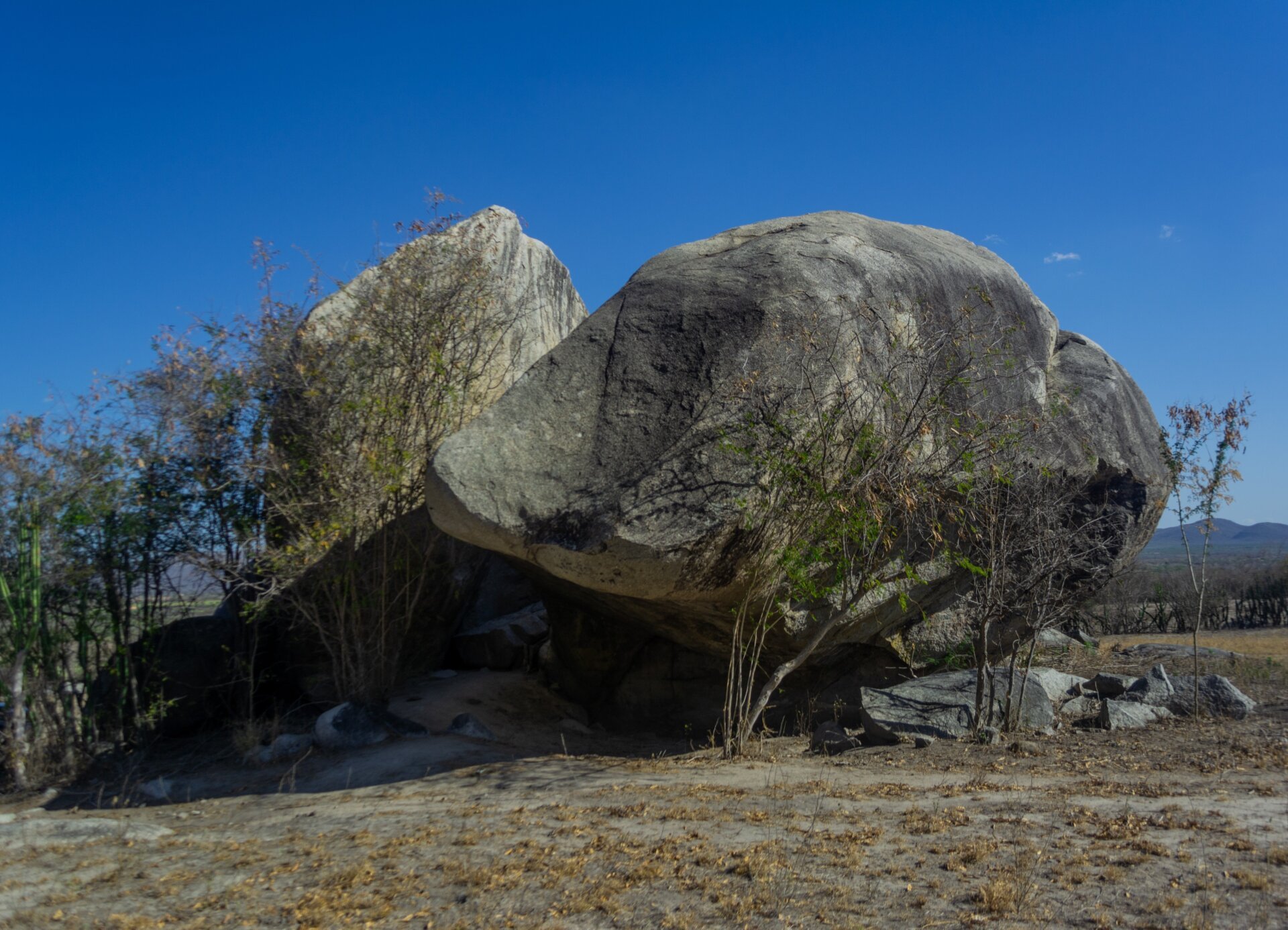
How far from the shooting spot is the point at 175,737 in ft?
33.8

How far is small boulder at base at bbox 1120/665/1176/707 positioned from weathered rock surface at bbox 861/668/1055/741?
1156 mm

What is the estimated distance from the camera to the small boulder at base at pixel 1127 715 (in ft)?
29.9

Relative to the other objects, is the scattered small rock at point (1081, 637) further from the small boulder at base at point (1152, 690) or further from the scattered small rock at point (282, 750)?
the scattered small rock at point (282, 750)

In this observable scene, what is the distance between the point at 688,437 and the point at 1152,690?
19.0ft

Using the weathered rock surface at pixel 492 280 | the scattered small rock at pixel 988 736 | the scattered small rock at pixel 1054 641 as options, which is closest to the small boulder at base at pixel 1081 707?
the scattered small rock at pixel 988 736

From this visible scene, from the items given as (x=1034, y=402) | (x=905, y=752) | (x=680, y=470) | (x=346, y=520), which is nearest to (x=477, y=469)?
(x=680, y=470)

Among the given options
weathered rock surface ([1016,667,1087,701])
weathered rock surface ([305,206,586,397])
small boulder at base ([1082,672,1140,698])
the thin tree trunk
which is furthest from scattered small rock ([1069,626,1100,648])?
the thin tree trunk

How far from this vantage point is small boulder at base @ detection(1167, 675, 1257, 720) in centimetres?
940

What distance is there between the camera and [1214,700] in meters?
9.52

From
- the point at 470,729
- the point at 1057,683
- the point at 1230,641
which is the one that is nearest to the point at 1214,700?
the point at 1057,683

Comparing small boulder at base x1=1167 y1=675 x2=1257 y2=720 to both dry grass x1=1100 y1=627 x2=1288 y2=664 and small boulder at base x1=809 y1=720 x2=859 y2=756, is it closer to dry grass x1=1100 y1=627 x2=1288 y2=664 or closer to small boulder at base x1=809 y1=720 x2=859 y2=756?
small boulder at base x1=809 y1=720 x2=859 y2=756

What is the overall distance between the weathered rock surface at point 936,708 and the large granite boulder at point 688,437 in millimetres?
819

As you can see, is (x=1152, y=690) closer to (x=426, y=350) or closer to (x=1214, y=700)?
(x=1214, y=700)

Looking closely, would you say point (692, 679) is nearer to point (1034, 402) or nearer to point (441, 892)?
point (1034, 402)
